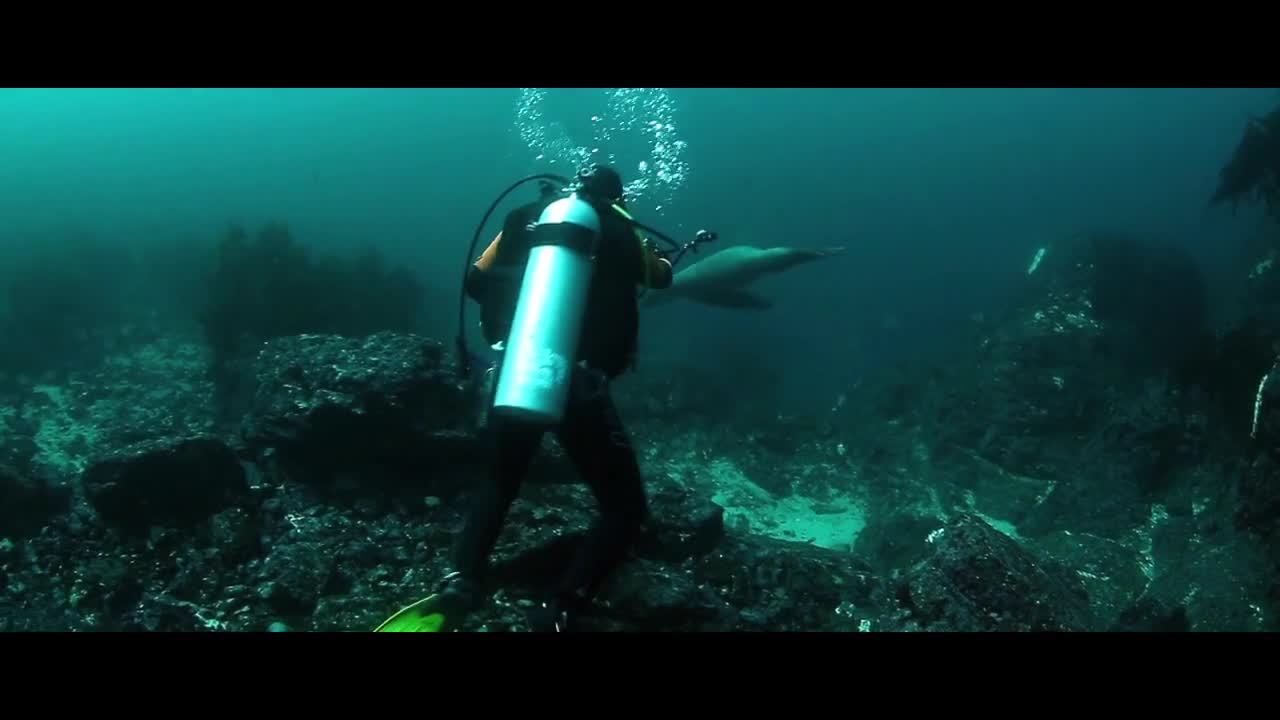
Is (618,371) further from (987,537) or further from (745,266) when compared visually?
(745,266)

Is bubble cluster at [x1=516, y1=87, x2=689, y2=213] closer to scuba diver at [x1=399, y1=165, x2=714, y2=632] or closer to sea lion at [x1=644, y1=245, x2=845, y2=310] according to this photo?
sea lion at [x1=644, y1=245, x2=845, y2=310]

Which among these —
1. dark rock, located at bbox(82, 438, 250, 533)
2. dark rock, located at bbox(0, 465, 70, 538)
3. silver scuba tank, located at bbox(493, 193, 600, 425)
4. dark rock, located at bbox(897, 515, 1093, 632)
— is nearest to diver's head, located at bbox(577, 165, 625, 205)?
silver scuba tank, located at bbox(493, 193, 600, 425)

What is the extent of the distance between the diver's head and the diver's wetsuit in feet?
0.39

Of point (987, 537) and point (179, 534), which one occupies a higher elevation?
point (987, 537)

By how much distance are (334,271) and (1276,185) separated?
19.3 m

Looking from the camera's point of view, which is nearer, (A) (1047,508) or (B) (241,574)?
(B) (241,574)

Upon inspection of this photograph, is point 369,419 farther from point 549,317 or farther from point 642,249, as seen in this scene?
point 642,249

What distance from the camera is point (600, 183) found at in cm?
379

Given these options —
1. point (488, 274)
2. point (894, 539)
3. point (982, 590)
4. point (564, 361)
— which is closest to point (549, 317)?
point (564, 361)

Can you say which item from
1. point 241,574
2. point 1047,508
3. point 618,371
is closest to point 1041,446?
point 1047,508

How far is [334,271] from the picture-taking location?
1547 cm

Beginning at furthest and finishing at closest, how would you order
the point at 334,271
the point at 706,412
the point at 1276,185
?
the point at 334,271
the point at 706,412
the point at 1276,185
